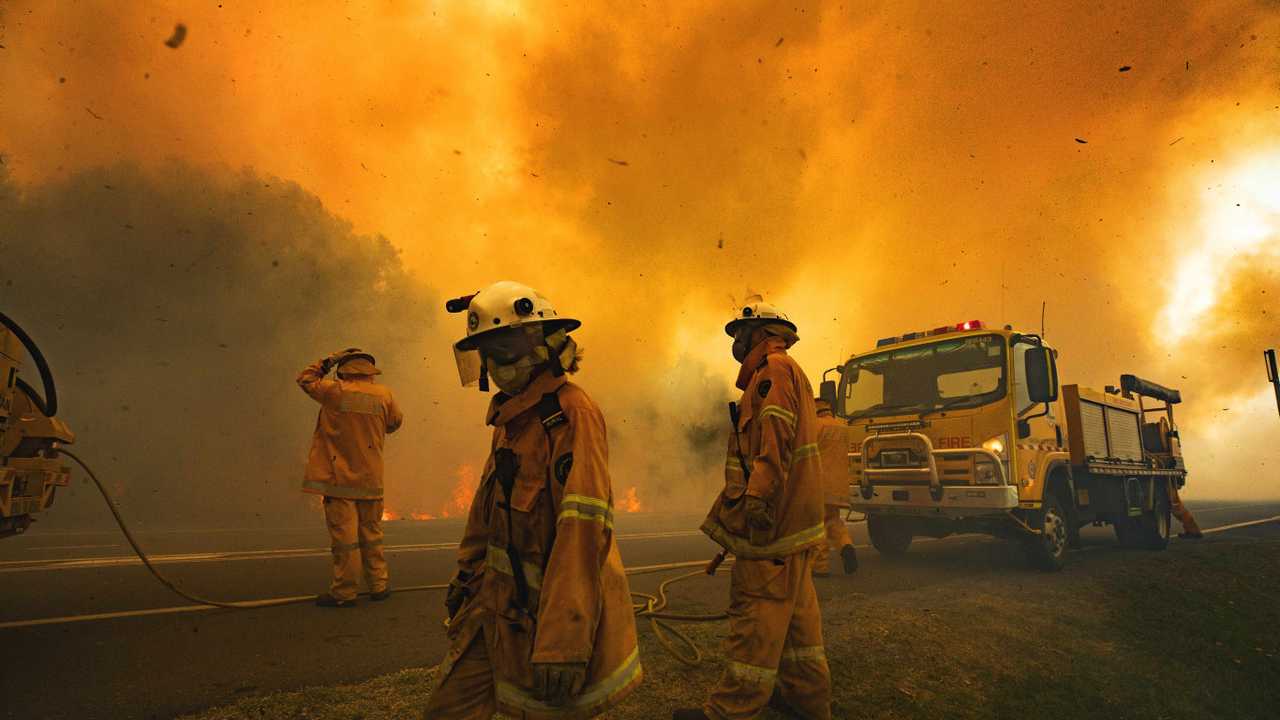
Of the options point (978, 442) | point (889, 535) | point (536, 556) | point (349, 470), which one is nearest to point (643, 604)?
point (349, 470)

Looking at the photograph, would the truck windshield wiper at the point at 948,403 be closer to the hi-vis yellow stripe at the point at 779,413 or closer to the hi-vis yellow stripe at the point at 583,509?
the hi-vis yellow stripe at the point at 779,413

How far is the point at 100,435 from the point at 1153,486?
23570 millimetres

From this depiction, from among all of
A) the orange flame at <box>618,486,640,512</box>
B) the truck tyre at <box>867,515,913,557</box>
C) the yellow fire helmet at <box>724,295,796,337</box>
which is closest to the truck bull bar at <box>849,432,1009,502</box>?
the truck tyre at <box>867,515,913,557</box>

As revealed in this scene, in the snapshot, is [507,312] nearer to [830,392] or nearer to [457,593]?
[457,593]

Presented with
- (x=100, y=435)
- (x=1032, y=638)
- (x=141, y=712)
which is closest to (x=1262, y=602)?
(x=1032, y=638)

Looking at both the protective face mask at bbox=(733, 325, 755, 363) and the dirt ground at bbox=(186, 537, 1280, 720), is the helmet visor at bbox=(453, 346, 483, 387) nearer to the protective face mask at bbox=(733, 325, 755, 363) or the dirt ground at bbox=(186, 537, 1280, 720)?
the protective face mask at bbox=(733, 325, 755, 363)

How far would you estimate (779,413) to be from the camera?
323 cm

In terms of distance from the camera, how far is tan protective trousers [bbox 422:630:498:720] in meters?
2.12

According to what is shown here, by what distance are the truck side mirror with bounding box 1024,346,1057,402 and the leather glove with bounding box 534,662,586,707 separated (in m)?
7.11

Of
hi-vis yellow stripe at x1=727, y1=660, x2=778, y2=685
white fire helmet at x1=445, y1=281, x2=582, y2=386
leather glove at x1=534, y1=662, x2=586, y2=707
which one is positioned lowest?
hi-vis yellow stripe at x1=727, y1=660, x2=778, y2=685

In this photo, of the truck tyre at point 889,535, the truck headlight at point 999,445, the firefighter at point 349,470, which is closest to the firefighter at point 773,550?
the firefighter at point 349,470

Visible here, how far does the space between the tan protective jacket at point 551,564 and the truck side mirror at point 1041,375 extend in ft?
22.3

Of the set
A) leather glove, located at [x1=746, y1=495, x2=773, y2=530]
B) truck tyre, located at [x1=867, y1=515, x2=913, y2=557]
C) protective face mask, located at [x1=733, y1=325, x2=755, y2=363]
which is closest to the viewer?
leather glove, located at [x1=746, y1=495, x2=773, y2=530]

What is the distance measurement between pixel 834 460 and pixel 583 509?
554cm
